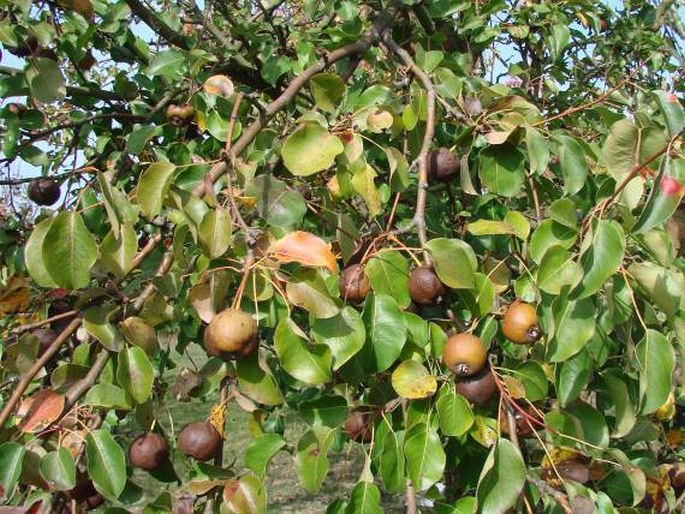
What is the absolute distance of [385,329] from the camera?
125cm

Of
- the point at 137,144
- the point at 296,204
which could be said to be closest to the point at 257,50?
the point at 137,144

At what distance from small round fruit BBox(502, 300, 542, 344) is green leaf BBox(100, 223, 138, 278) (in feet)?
2.36

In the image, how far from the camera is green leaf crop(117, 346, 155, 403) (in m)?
1.32

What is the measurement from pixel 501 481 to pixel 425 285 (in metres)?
0.35

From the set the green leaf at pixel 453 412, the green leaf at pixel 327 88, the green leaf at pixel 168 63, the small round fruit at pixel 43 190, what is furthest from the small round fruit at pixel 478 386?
the small round fruit at pixel 43 190

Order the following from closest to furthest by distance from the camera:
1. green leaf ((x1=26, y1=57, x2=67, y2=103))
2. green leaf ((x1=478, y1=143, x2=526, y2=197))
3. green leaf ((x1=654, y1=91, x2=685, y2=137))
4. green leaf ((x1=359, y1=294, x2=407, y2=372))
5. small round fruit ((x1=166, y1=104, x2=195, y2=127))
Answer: green leaf ((x1=654, y1=91, x2=685, y2=137))
green leaf ((x1=359, y1=294, x2=407, y2=372))
green leaf ((x1=478, y1=143, x2=526, y2=197))
green leaf ((x1=26, y1=57, x2=67, y2=103))
small round fruit ((x1=166, y1=104, x2=195, y2=127))

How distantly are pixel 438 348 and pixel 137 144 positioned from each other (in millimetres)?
927

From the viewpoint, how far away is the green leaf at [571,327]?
123 centimetres

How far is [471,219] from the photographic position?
207 cm

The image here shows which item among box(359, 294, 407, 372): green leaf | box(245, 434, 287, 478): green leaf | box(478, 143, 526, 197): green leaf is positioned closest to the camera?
box(359, 294, 407, 372): green leaf

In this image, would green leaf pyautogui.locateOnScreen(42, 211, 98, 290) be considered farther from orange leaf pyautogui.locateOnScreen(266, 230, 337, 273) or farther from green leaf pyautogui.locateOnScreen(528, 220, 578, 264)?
green leaf pyautogui.locateOnScreen(528, 220, 578, 264)

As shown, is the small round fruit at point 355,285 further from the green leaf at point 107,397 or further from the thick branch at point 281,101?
the green leaf at point 107,397

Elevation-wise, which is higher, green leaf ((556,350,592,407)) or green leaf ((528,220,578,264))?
green leaf ((528,220,578,264))

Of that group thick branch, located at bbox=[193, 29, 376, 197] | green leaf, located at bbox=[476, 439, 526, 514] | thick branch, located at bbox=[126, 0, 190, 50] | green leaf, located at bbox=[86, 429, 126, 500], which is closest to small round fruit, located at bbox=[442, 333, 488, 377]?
green leaf, located at bbox=[476, 439, 526, 514]
